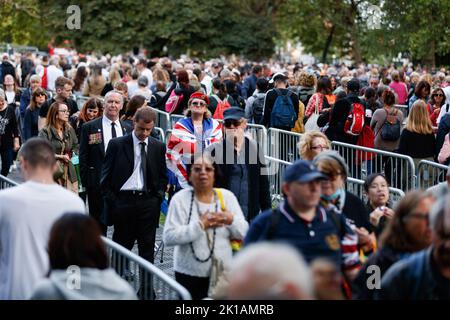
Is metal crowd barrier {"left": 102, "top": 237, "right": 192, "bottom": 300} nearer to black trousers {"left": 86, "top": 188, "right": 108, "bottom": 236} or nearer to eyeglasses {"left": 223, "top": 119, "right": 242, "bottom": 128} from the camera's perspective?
eyeglasses {"left": 223, "top": 119, "right": 242, "bottom": 128}

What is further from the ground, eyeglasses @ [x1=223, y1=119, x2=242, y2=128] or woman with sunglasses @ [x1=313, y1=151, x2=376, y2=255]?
eyeglasses @ [x1=223, y1=119, x2=242, y2=128]

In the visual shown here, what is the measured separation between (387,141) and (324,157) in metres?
8.52

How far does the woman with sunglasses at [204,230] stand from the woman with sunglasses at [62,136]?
15.1ft

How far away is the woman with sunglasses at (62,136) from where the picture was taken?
1305 cm

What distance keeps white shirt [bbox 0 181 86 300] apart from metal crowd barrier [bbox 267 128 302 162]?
30.8ft

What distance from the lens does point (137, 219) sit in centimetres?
1130

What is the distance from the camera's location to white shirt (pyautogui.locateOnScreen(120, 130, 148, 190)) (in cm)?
1131

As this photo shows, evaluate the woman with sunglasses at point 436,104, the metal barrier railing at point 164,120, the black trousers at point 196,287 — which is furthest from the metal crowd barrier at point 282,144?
the black trousers at point 196,287

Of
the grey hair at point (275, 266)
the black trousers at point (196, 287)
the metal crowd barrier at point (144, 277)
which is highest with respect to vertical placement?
the grey hair at point (275, 266)

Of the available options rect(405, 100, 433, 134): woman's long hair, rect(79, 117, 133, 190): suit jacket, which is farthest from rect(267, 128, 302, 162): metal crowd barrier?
rect(79, 117, 133, 190): suit jacket

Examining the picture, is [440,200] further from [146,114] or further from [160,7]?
[160,7]

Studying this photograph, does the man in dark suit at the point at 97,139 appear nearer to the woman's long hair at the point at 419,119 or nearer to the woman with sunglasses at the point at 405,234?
the woman's long hair at the point at 419,119

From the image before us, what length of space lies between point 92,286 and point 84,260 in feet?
0.48
